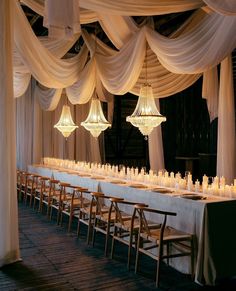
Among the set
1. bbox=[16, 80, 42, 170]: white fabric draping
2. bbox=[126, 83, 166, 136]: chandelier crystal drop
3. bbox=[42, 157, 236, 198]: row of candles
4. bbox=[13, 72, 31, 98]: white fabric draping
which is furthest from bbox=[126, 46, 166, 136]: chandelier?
bbox=[16, 80, 42, 170]: white fabric draping

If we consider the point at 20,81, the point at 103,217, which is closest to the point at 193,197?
the point at 103,217

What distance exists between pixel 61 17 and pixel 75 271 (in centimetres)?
283

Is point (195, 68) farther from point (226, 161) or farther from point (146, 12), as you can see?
point (226, 161)

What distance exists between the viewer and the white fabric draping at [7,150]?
4367 millimetres

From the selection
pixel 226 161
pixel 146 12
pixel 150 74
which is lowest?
pixel 226 161

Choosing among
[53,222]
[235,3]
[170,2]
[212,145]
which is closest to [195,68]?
[170,2]

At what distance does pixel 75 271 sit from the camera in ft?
13.7

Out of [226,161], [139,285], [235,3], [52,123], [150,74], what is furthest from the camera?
[52,123]

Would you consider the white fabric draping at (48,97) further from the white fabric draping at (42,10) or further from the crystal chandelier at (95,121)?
the white fabric draping at (42,10)

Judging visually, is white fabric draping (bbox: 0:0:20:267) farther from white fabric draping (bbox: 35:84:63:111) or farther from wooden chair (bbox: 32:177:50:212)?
white fabric draping (bbox: 35:84:63:111)

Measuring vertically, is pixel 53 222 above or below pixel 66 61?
below

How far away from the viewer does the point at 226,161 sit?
18.2 feet

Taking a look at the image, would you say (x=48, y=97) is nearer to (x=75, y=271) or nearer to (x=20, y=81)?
(x=20, y=81)

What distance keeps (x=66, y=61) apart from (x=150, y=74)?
5.06 feet
